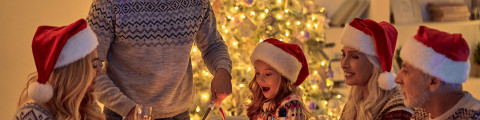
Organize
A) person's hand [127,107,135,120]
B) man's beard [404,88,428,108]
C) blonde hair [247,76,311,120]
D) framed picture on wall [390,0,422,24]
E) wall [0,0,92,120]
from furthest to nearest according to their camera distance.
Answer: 1. framed picture on wall [390,0,422,24]
2. wall [0,0,92,120]
3. blonde hair [247,76,311,120]
4. person's hand [127,107,135,120]
5. man's beard [404,88,428,108]

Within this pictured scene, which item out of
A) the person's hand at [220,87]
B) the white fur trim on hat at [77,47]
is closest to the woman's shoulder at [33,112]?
the white fur trim on hat at [77,47]

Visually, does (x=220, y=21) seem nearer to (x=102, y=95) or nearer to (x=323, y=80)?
(x=323, y=80)

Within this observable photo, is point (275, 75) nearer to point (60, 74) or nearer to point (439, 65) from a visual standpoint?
point (439, 65)

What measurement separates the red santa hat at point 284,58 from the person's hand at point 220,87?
24cm

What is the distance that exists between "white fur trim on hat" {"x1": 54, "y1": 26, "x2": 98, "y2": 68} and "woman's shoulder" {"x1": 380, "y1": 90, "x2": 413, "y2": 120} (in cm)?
103

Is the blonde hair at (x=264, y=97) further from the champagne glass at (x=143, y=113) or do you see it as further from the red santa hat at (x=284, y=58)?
the champagne glass at (x=143, y=113)

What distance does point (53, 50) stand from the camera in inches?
71.9

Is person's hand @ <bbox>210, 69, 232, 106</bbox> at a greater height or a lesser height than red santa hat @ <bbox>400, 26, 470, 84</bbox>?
lesser

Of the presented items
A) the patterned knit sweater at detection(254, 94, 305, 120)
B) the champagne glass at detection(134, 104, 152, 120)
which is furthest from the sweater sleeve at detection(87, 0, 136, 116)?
the patterned knit sweater at detection(254, 94, 305, 120)

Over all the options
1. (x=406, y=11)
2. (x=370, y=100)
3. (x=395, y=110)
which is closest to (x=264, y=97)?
(x=370, y=100)

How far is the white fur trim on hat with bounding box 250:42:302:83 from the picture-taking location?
8.34 feet

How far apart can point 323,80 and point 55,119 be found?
2.61m

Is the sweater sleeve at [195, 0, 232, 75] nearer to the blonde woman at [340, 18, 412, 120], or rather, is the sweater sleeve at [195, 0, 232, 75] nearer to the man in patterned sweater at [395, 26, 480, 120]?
the blonde woman at [340, 18, 412, 120]

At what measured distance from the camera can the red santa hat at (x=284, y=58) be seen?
100 inches
